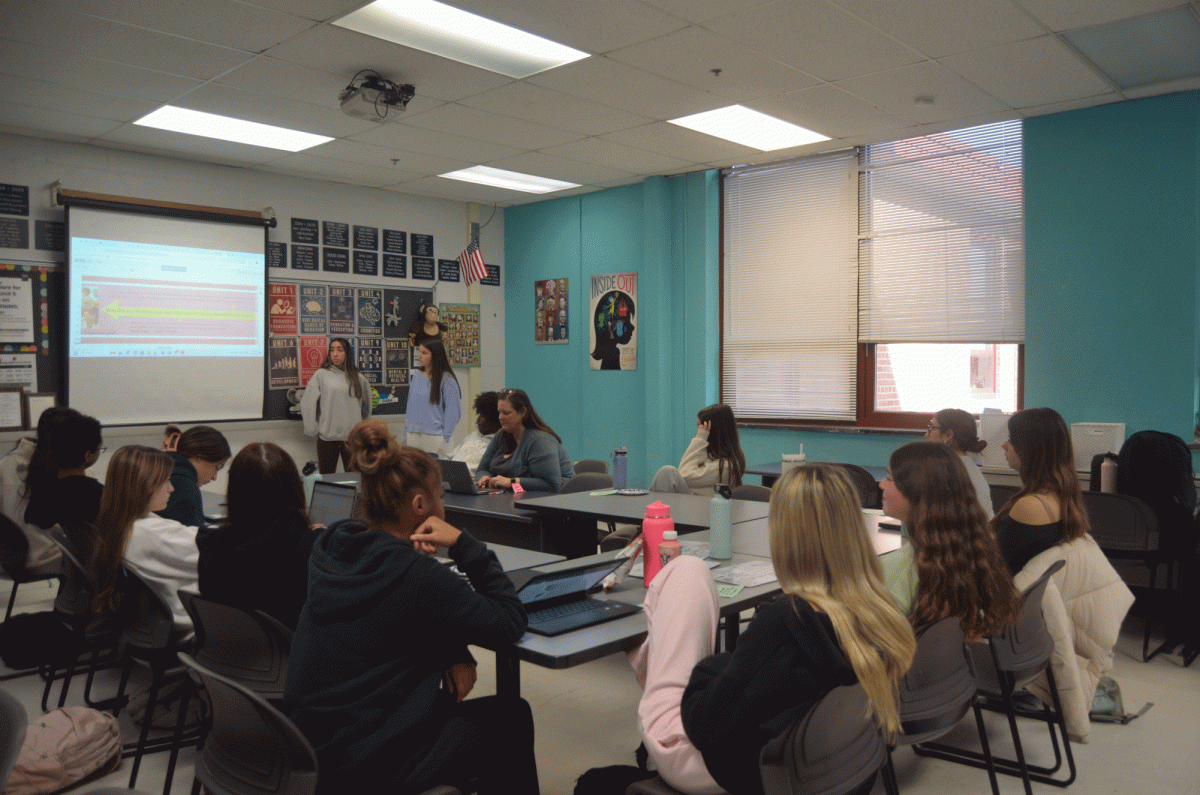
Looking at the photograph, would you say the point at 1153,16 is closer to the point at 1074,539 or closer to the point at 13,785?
Answer: the point at 1074,539

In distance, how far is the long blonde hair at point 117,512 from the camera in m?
2.84

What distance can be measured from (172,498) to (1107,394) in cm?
499

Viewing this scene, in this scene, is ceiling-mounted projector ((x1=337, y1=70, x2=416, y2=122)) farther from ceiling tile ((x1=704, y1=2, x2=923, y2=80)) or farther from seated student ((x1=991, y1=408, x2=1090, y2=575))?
seated student ((x1=991, y1=408, x2=1090, y2=575))

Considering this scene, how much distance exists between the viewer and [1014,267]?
5.69m

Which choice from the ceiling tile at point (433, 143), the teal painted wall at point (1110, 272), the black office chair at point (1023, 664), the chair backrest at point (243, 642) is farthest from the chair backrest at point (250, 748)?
the teal painted wall at point (1110, 272)

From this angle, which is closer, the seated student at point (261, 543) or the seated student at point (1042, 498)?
the seated student at point (261, 543)

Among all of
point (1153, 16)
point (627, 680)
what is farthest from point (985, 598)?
point (1153, 16)

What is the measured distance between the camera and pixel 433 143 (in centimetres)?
602

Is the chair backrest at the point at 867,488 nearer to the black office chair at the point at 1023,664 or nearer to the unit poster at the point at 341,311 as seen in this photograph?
the black office chair at the point at 1023,664

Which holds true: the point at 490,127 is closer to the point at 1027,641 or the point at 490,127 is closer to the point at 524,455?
the point at 524,455

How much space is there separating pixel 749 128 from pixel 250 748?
506 cm

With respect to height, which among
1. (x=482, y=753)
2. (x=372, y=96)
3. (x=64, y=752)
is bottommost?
(x=64, y=752)

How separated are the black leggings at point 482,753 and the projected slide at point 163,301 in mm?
5243

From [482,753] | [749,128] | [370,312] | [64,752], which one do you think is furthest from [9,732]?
[370,312]
